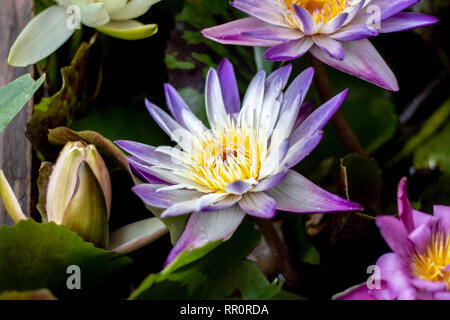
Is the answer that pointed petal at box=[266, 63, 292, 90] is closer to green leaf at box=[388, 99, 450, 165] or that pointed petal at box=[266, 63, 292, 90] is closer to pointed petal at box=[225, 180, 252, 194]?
pointed petal at box=[225, 180, 252, 194]

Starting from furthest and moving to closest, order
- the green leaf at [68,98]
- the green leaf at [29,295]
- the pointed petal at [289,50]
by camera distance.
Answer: the green leaf at [68,98], the pointed petal at [289,50], the green leaf at [29,295]

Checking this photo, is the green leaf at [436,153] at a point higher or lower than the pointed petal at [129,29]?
lower

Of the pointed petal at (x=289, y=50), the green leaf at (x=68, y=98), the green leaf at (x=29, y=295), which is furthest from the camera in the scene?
the green leaf at (x=68, y=98)

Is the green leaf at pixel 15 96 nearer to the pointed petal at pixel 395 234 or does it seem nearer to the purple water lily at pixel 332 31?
the purple water lily at pixel 332 31

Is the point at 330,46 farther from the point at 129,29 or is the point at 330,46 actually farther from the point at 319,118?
the point at 129,29

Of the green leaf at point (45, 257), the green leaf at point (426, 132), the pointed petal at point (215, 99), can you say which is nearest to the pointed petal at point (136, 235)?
the green leaf at point (45, 257)

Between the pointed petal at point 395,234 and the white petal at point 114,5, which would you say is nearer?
the pointed petal at point 395,234

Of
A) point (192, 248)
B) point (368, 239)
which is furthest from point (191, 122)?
point (368, 239)
